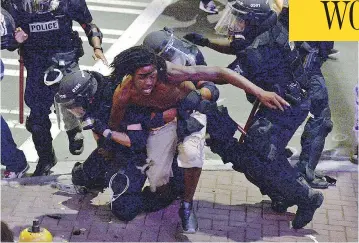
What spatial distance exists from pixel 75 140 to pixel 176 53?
196 cm

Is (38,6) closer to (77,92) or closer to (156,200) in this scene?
(77,92)

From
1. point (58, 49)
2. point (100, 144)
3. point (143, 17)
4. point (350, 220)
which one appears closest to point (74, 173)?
point (100, 144)

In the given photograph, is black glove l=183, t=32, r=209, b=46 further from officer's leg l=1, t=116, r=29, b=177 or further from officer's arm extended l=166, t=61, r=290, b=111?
officer's leg l=1, t=116, r=29, b=177

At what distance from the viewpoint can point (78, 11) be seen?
30.2 ft

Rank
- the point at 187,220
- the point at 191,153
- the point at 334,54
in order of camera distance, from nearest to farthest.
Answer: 1. the point at 191,153
2. the point at 187,220
3. the point at 334,54

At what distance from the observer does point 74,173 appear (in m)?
8.87

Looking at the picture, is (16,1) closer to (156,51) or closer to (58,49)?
(58,49)

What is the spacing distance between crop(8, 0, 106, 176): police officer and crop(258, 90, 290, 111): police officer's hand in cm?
198

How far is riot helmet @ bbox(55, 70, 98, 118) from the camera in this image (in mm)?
8164

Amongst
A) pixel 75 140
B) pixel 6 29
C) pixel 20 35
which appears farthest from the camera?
pixel 75 140

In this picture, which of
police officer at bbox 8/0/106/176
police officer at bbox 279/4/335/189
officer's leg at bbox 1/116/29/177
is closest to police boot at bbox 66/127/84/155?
police officer at bbox 8/0/106/176

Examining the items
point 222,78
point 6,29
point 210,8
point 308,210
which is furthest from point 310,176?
point 210,8

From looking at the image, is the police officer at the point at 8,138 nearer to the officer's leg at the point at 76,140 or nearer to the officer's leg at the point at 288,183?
the officer's leg at the point at 76,140

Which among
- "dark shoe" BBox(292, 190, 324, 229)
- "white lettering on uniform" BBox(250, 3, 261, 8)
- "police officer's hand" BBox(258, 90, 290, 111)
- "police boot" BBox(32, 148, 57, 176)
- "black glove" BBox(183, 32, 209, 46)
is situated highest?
"white lettering on uniform" BBox(250, 3, 261, 8)
